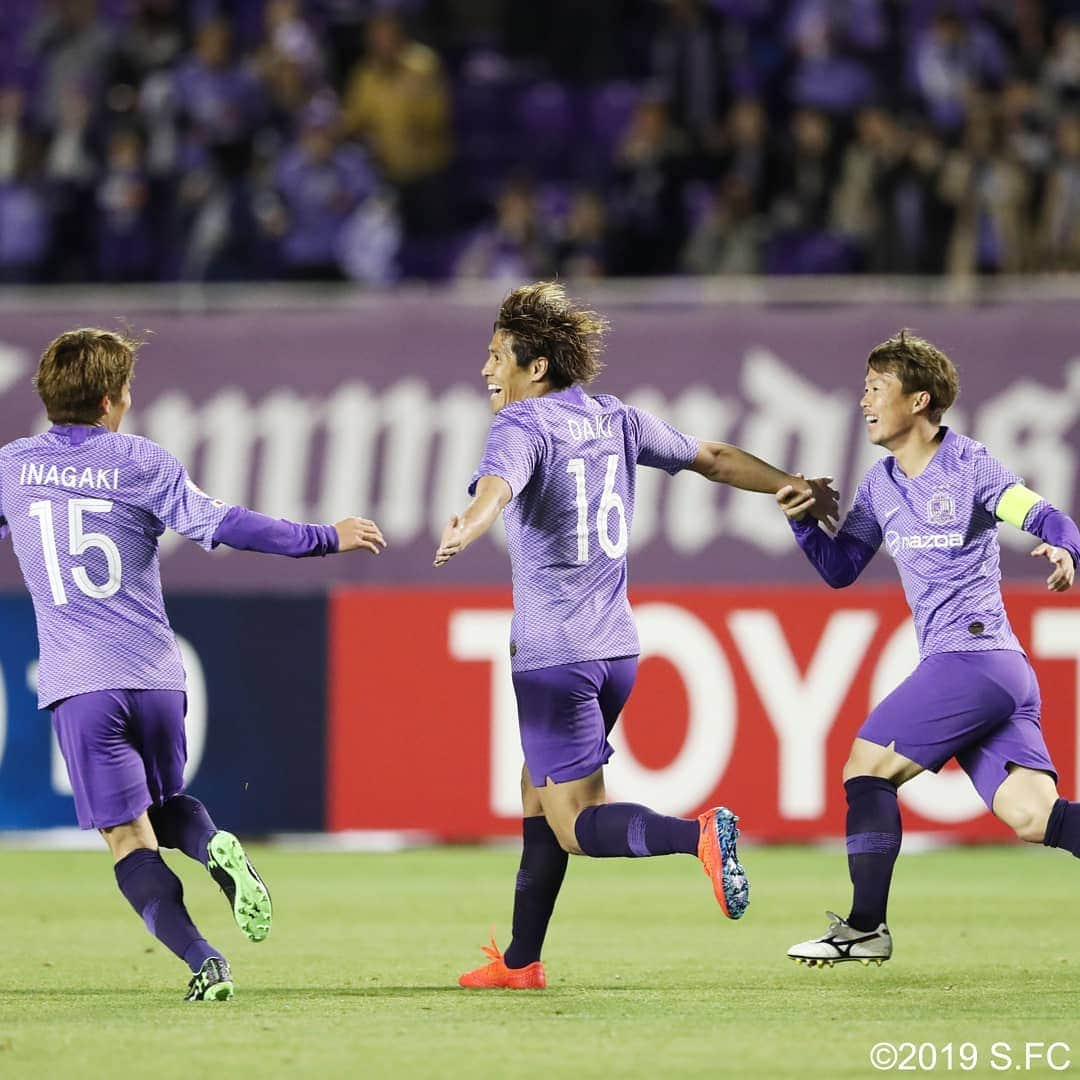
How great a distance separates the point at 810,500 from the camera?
745 cm

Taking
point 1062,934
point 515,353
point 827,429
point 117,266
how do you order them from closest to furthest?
1. point 515,353
2. point 1062,934
3. point 827,429
4. point 117,266

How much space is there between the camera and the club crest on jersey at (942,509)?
7.20m

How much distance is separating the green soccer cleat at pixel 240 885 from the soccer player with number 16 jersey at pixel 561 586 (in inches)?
37.3

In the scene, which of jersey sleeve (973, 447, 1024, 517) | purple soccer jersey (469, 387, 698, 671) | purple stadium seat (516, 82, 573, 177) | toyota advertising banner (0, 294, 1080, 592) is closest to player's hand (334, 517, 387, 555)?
purple soccer jersey (469, 387, 698, 671)

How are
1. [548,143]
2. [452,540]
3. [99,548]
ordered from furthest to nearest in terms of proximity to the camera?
[548,143]
[99,548]
[452,540]

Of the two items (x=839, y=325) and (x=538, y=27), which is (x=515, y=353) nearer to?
(x=839, y=325)

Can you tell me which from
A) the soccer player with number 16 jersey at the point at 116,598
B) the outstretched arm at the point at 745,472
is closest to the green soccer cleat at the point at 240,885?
the soccer player with number 16 jersey at the point at 116,598

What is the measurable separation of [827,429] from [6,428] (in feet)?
17.8

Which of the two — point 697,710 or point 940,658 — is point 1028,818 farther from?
point 697,710

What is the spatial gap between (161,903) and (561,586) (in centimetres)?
153

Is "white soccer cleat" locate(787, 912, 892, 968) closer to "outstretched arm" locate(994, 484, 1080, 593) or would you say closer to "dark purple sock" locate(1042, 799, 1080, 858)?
"dark purple sock" locate(1042, 799, 1080, 858)

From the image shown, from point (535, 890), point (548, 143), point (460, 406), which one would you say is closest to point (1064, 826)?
point (535, 890)

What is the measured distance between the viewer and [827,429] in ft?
48.0

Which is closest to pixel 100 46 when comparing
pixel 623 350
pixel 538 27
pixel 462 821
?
pixel 538 27
